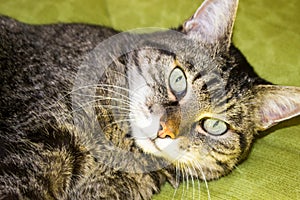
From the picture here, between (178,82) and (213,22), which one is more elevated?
(213,22)

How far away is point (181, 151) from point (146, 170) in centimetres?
15

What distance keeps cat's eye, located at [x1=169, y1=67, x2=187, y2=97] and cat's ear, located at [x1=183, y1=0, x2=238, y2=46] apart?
0.64 feet

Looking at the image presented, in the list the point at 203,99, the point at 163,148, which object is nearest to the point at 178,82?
the point at 203,99

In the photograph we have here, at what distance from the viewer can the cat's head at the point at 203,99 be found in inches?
61.5

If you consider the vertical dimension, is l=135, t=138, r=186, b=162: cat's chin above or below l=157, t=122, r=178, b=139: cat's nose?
below

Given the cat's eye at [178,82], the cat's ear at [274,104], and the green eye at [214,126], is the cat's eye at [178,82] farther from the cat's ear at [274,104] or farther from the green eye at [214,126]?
the cat's ear at [274,104]

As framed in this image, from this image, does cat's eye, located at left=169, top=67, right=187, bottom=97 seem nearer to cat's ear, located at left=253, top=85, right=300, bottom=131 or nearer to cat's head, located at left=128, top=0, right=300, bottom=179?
cat's head, located at left=128, top=0, right=300, bottom=179

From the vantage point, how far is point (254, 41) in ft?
7.37

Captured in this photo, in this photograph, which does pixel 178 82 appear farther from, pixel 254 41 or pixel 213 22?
pixel 254 41

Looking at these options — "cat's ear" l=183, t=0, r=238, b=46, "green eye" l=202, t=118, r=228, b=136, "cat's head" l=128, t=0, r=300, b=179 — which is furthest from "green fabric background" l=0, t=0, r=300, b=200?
"cat's ear" l=183, t=0, r=238, b=46

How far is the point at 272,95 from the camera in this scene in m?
1.71

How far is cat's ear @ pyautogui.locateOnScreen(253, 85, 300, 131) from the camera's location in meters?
1.66

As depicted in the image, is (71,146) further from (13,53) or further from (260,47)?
(260,47)

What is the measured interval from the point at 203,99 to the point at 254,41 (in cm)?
77
